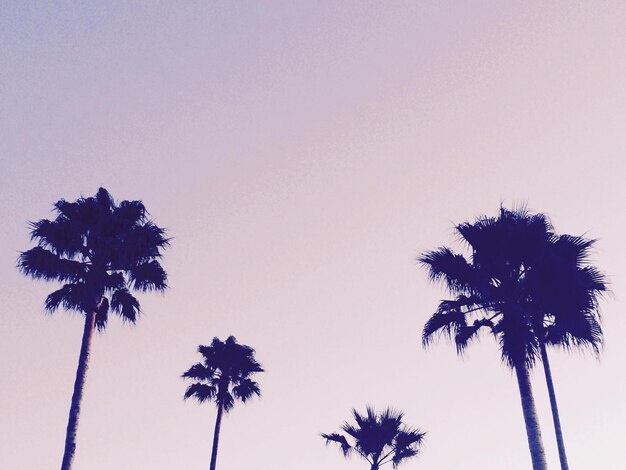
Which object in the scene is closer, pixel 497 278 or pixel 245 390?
pixel 497 278

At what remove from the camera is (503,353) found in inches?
653

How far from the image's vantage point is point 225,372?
122ft

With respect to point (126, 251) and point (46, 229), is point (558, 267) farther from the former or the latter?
point (46, 229)

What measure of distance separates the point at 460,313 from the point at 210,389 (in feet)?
75.0

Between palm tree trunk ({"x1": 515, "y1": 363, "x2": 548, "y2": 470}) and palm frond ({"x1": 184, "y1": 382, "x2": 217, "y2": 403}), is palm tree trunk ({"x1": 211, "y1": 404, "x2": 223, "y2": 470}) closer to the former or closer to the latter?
palm frond ({"x1": 184, "y1": 382, "x2": 217, "y2": 403})

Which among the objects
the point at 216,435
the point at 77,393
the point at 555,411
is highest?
the point at 216,435

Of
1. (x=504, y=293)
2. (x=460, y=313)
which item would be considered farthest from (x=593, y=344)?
(x=460, y=313)

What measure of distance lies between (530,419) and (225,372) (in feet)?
81.2

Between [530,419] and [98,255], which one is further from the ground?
[98,255]

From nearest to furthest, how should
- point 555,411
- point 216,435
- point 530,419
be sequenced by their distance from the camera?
1. point 530,419
2. point 555,411
3. point 216,435

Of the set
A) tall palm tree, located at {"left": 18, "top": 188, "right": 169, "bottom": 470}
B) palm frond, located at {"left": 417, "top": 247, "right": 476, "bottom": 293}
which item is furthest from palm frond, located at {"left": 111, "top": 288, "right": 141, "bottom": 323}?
palm frond, located at {"left": 417, "top": 247, "right": 476, "bottom": 293}

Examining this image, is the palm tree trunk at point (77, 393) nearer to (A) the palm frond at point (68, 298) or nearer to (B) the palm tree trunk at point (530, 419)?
(A) the palm frond at point (68, 298)

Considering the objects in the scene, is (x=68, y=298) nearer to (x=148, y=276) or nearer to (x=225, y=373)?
(x=148, y=276)

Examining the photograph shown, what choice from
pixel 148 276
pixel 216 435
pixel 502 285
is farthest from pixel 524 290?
pixel 216 435
